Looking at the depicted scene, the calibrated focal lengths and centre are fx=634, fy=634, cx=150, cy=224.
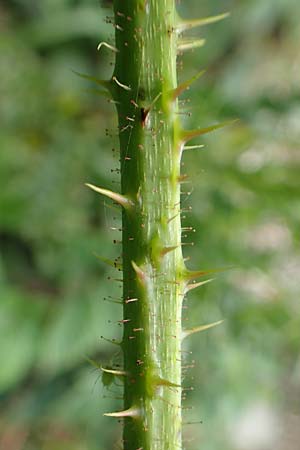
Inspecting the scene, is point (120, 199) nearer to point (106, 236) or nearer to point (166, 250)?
point (166, 250)

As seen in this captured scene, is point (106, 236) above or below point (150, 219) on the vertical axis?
below

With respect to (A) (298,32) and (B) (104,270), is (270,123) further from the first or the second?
(A) (298,32)

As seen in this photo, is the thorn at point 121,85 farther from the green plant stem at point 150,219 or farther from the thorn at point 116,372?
the thorn at point 116,372

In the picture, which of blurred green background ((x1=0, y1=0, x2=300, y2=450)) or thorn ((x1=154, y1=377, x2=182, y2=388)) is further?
blurred green background ((x1=0, y1=0, x2=300, y2=450))

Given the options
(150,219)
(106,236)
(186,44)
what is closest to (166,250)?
(150,219)

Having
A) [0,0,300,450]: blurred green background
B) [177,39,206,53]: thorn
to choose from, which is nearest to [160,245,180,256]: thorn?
[177,39,206,53]: thorn

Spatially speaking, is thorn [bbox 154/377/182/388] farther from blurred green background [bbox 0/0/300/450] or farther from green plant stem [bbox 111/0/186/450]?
blurred green background [bbox 0/0/300/450]

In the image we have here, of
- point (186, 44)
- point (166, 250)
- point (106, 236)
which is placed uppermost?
point (186, 44)

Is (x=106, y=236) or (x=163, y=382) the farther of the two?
(x=106, y=236)
